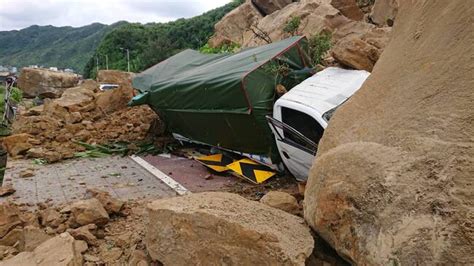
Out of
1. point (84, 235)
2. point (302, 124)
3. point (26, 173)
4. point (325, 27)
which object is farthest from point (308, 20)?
point (84, 235)

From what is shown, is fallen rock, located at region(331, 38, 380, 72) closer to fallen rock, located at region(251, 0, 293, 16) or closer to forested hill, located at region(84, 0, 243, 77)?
fallen rock, located at region(251, 0, 293, 16)

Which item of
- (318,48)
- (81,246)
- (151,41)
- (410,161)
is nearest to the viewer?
(410,161)

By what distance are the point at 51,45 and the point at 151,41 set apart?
5621 cm

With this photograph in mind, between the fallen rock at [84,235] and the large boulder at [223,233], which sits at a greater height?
the large boulder at [223,233]

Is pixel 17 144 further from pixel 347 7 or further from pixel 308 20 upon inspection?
pixel 347 7

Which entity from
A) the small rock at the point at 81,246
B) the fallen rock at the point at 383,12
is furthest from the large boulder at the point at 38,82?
the small rock at the point at 81,246

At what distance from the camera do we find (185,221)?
3.10 metres

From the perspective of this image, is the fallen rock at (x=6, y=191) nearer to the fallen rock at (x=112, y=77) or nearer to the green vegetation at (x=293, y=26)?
the green vegetation at (x=293, y=26)

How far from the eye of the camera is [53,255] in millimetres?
3609

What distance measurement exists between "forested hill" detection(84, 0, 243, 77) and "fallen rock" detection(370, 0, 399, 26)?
33.0 metres

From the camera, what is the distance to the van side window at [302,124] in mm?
5594

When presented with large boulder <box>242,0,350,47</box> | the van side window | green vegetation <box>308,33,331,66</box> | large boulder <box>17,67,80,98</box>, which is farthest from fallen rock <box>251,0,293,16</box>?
the van side window

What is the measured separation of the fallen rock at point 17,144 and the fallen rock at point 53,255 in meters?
5.78

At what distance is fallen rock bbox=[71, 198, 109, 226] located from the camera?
4480 millimetres
